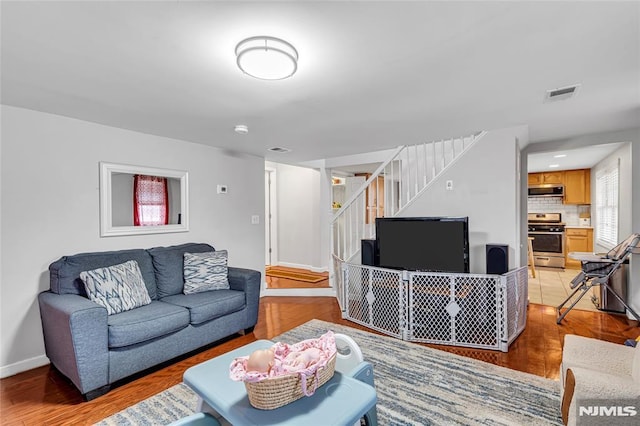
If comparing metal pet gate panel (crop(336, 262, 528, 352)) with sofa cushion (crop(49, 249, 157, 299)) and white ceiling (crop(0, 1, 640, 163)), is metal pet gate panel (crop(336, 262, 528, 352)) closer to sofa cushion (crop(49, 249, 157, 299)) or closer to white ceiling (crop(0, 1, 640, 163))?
white ceiling (crop(0, 1, 640, 163))

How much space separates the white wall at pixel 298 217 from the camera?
21.9 ft

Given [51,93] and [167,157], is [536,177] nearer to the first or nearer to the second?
[167,157]

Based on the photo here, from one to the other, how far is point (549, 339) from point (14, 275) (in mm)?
4912

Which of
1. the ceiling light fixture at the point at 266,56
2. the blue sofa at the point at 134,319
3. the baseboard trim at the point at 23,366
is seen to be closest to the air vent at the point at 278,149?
the blue sofa at the point at 134,319

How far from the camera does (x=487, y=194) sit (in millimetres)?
3539

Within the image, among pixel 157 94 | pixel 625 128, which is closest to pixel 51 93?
pixel 157 94

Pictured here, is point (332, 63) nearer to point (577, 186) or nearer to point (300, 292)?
point (300, 292)

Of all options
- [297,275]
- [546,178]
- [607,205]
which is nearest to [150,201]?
[297,275]

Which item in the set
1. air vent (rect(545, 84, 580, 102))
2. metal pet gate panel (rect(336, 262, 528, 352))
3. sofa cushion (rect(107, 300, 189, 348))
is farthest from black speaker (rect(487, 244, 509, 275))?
sofa cushion (rect(107, 300, 189, 348))

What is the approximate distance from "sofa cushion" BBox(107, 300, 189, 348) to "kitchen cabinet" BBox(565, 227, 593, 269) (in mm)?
7649

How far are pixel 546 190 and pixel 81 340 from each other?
8475 mm

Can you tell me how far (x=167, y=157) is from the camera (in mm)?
3674

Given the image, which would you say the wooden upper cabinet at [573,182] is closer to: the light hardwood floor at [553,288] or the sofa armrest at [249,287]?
the light hardwood floor at [553,288]

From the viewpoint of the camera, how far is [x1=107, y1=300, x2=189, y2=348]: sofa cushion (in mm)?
2303
